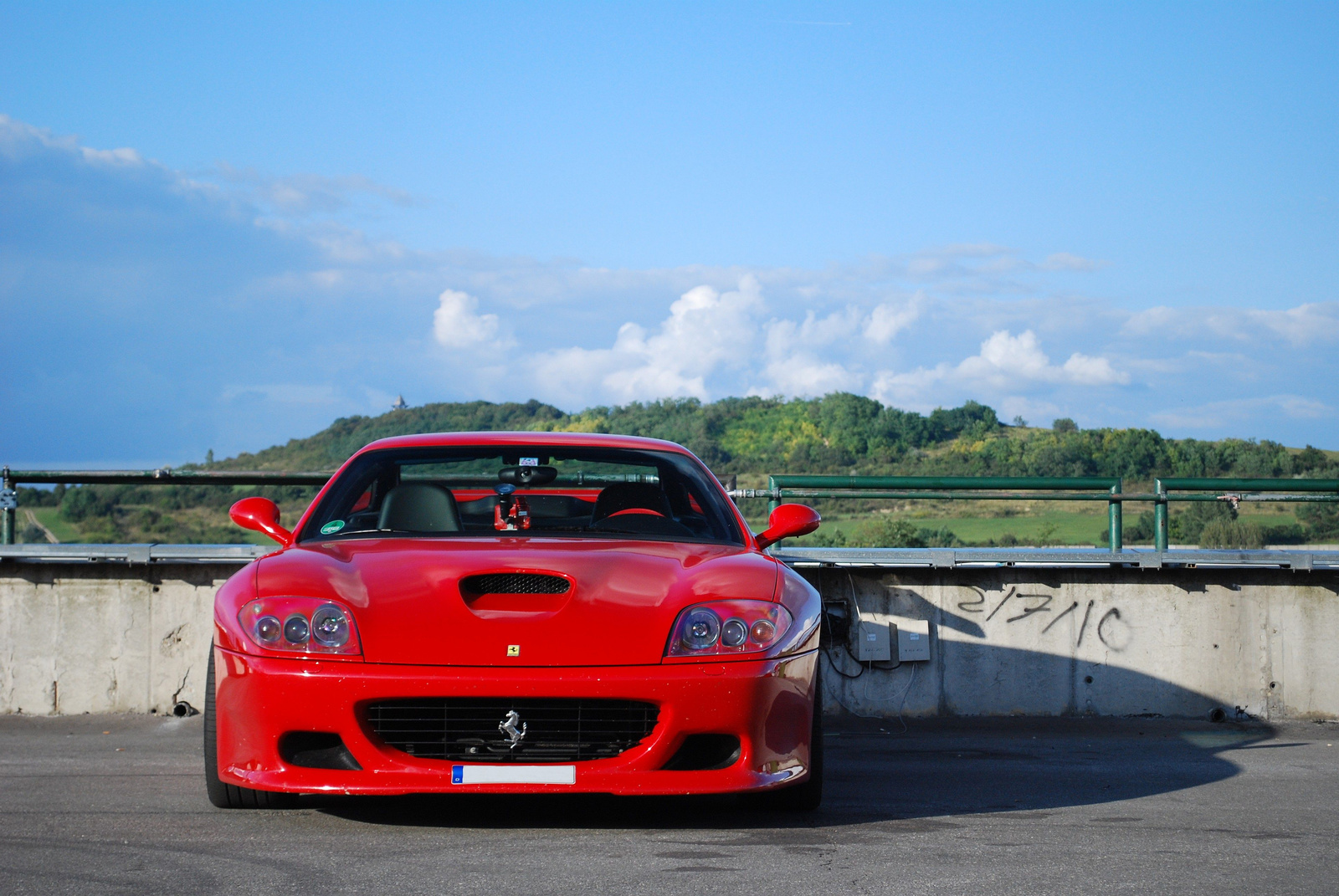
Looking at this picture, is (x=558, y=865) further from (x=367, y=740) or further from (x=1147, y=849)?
(x=1147, y=849)

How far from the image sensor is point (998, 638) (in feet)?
25.4

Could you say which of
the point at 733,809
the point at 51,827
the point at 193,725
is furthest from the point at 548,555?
the point at 193,725

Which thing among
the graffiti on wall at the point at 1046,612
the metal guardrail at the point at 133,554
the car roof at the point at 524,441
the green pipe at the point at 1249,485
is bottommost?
the graffiti on wall at the point at 1046,612

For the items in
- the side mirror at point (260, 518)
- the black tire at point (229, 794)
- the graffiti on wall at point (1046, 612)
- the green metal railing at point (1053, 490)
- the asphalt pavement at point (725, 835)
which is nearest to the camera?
the asphalt pavement at point (725, 835)

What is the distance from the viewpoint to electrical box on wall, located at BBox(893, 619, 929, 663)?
25.0 feet

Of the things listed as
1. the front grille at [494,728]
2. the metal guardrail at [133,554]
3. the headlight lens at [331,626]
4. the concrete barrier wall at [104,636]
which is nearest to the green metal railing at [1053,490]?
the metal guardrail at [133,554]

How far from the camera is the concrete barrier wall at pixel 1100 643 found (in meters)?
7.68

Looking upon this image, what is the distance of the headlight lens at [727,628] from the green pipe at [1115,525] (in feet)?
15.0

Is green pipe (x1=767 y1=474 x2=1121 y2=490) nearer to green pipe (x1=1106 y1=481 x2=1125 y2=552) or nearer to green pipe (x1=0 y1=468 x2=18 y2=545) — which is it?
green pipe (x1=1106 y1=481 x2=1125 y2=552)

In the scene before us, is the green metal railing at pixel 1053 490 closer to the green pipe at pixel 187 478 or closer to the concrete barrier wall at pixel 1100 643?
the concrete barrier wall at pixel 1100 643

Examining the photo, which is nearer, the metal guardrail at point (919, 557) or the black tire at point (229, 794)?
the black tire at point (229, 794)

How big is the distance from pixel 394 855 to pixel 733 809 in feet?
4.33

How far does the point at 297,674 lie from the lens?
397 cm

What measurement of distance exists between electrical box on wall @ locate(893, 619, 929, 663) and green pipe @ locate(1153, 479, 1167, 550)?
163 centimetres
